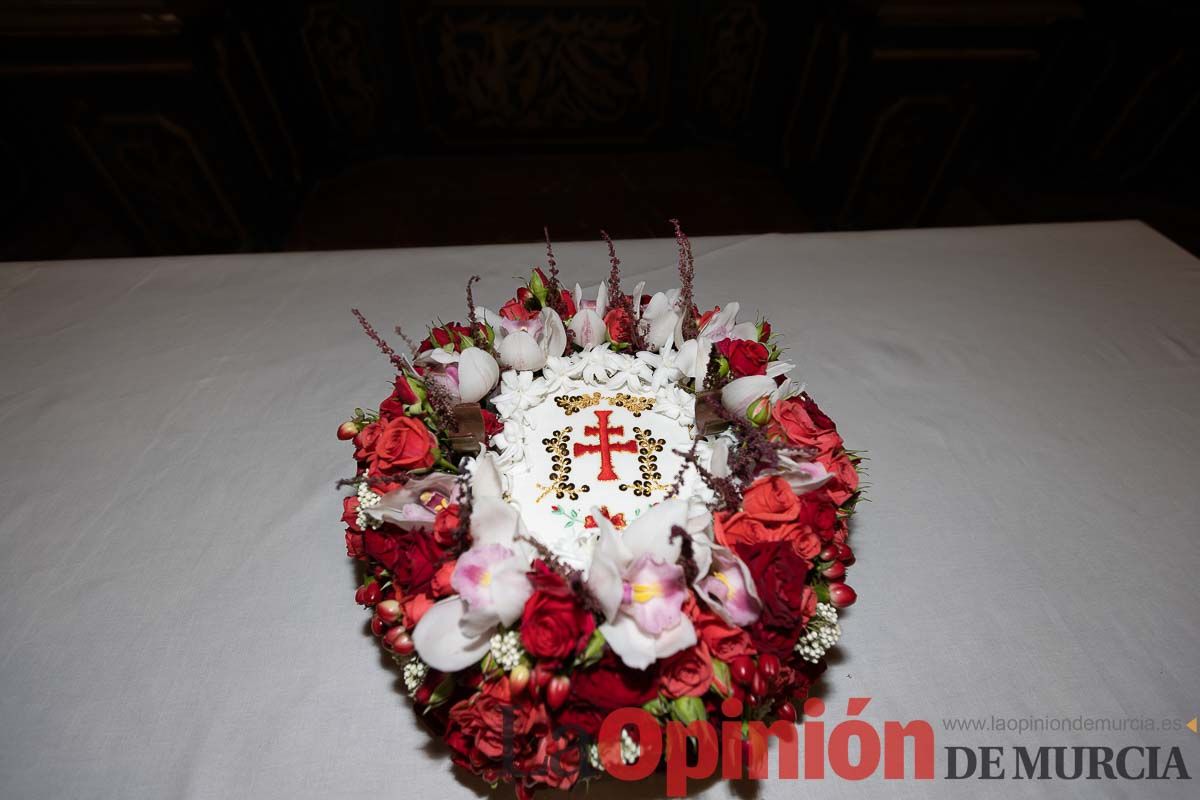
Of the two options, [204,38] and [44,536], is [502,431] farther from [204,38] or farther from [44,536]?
[204,38]

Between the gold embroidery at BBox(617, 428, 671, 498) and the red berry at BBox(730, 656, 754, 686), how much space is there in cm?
25

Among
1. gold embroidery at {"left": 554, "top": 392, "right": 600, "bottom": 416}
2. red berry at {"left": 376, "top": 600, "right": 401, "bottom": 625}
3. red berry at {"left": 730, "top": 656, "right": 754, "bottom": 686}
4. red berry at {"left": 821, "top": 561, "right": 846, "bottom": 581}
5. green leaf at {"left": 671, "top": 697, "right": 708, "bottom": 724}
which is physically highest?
gold embroidery at {"left": 554, "top": 392, "right": 600, "bottom": 416}

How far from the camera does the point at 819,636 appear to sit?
2.79 ft

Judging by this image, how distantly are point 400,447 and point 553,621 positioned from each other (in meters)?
0.34

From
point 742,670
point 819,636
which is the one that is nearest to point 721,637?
point 742,670

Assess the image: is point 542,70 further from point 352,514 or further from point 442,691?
point 442,691

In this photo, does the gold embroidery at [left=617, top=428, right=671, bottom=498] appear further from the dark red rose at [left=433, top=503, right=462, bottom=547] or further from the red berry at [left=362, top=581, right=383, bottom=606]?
the red berry at [left=362, top=581, right=383, bottom=606]

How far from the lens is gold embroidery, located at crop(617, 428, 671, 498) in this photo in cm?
92

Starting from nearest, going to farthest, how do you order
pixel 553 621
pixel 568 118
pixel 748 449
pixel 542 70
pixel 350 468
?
1. pixel 553 621
2. pixel 748 449
3. pixel 350 468
4. pixel 542 70
5. pixel 568 118

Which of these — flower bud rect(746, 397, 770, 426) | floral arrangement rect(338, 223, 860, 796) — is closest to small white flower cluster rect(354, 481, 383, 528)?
floral arrangement rect(338, 223, 860, 796)

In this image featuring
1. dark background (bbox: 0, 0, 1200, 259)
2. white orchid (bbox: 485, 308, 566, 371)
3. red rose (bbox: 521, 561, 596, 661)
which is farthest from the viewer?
dark background (bbox: 0, 0, 1200, 259)

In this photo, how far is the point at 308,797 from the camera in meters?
0.91

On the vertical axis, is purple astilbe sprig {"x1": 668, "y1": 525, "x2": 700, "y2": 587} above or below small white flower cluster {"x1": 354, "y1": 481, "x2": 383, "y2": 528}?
above

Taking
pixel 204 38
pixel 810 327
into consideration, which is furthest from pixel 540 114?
pixel 810 327
